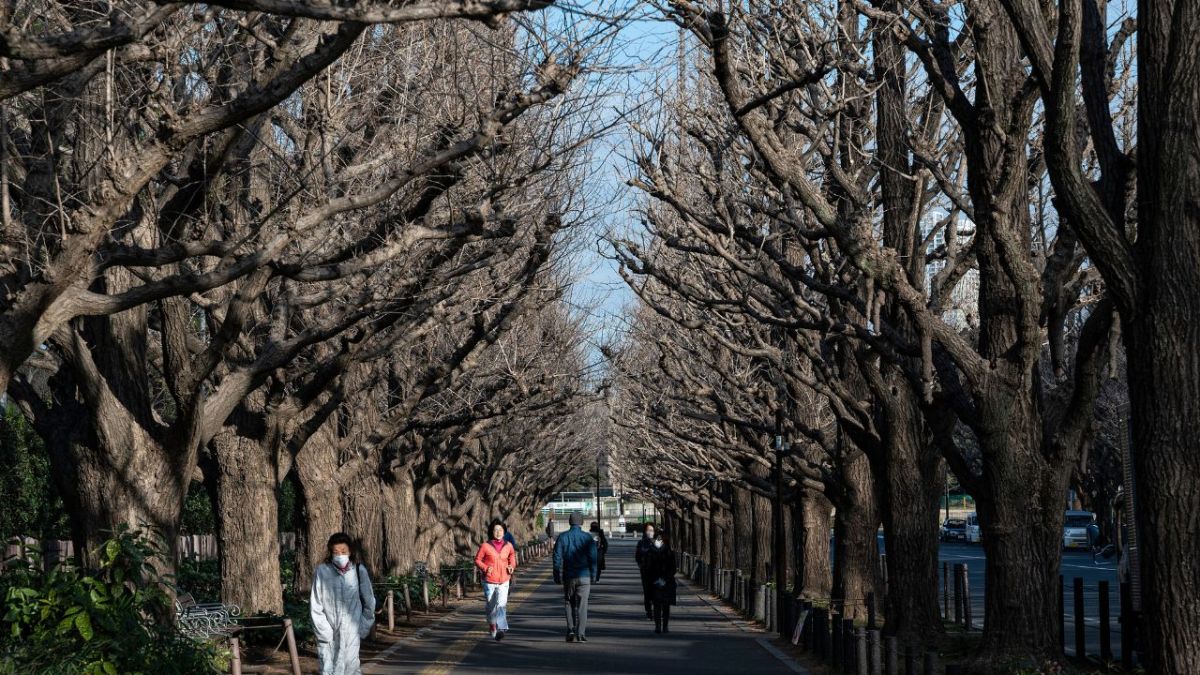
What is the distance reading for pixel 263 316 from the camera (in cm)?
2119

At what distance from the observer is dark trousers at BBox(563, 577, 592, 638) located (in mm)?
23156

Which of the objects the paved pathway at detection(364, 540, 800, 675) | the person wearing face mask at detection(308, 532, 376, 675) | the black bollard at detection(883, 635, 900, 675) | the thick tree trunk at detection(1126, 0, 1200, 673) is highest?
the thick tree trunk at detection(1126, 0, 1200, 673)

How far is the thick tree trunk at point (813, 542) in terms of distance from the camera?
29.4m

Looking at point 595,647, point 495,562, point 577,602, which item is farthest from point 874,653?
point 495,562

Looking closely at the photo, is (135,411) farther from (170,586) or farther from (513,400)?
(513,400)

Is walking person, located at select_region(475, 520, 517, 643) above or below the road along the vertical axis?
above

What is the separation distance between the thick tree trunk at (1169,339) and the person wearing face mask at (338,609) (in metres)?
6.02

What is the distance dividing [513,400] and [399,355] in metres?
2.22

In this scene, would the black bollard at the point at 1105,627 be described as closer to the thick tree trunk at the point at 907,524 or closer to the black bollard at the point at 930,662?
the thick tree trunk at the point at 907,524

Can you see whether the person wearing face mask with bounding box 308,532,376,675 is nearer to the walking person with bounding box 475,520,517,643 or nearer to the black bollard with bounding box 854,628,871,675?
the black bollard with bounding box 854,628,871,675

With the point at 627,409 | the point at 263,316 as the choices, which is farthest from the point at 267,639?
the point at 627,409

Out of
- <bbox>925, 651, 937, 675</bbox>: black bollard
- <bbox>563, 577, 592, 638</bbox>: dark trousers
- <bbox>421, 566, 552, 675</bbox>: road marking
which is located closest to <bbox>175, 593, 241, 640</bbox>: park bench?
<bbox>421, 566, 552, 675</bbox>: road marking

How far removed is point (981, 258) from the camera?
14.3m

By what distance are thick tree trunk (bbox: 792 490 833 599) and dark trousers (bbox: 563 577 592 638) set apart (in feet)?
21.0
